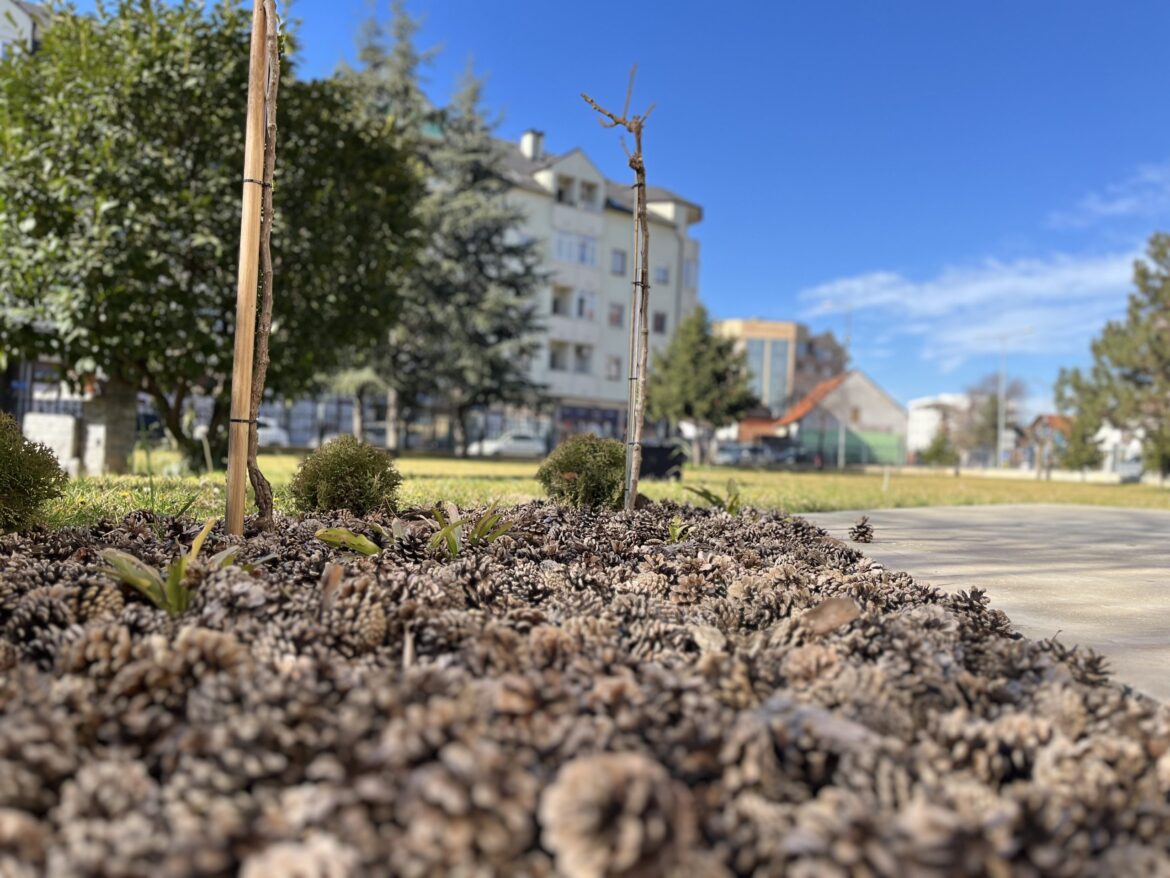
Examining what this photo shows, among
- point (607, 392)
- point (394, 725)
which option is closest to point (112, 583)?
point (394, 725)

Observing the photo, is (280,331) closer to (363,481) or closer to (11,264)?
(11,264)

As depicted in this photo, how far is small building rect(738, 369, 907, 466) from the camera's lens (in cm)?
5409

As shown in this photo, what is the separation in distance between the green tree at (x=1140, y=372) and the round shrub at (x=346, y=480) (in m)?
30.2

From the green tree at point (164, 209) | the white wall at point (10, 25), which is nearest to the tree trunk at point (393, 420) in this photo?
the white wall at point (10, 25)

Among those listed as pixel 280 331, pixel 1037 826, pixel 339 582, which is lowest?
pixel 1037 826

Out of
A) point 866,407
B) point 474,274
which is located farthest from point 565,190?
point 866,407

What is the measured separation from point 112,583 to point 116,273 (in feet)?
29.6

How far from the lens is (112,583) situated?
2527 mm

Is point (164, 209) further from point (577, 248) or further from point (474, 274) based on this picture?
point (577, 248)

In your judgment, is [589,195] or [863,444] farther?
[863,444]

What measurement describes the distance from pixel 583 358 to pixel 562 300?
2.82 m

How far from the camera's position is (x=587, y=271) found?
3944 centimetres

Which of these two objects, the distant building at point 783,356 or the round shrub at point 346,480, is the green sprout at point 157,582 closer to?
the round shrub at point 346,480

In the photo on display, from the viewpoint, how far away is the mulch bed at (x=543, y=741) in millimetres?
1191
